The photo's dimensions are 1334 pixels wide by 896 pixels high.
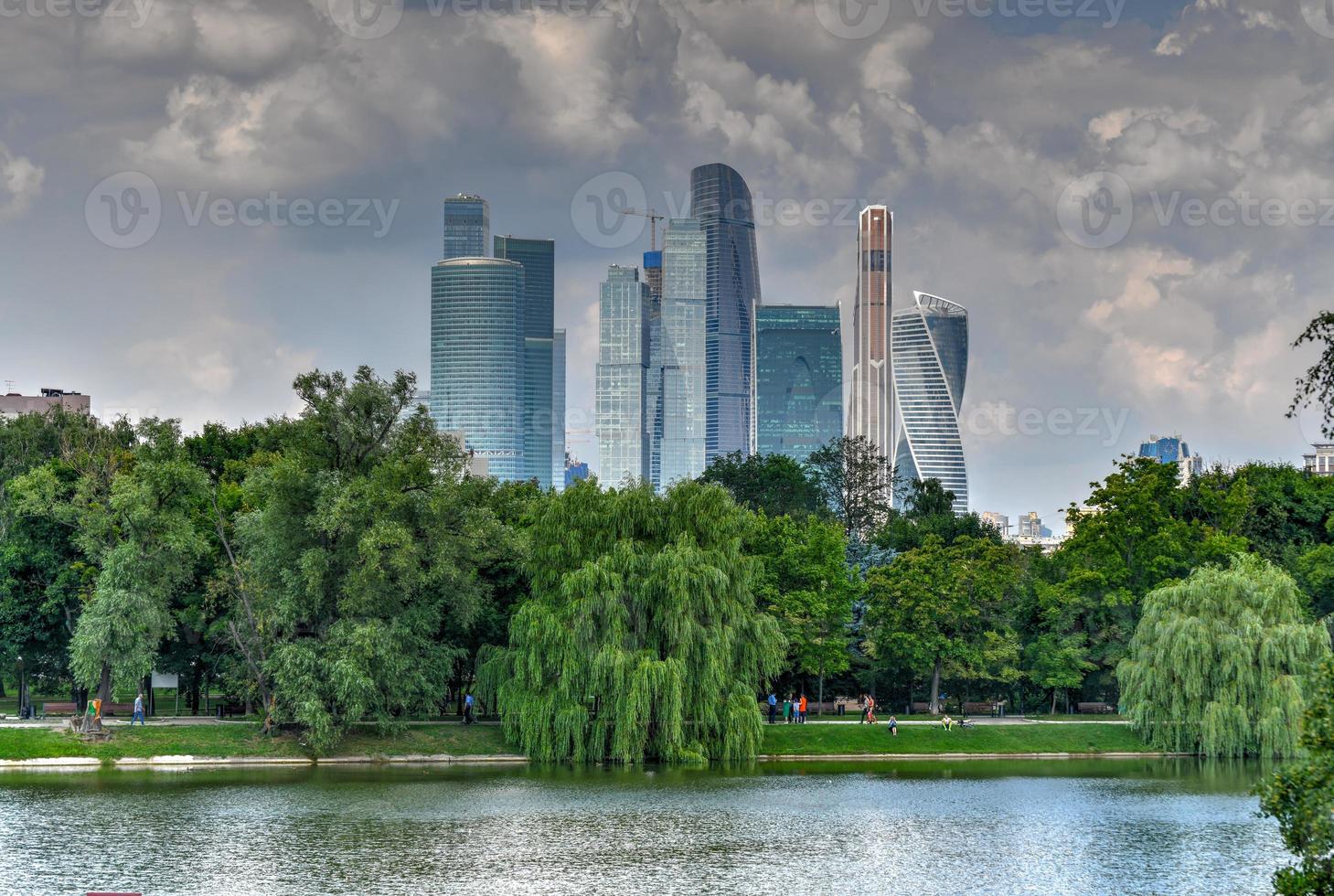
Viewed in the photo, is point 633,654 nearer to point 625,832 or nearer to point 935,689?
point 625,832

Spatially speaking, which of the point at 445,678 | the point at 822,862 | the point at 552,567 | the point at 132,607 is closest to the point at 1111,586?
the point at 552,567

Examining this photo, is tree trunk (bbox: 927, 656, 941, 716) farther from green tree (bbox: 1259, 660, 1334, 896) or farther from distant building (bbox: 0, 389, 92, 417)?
distant building (bbox: 0, 389, 92, 417)

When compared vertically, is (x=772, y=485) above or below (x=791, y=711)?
above

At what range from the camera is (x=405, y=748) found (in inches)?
2084

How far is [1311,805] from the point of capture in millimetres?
21031

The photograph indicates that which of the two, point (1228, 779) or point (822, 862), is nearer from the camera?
point (822, 862)

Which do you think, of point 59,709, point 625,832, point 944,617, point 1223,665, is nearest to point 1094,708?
point 944,617

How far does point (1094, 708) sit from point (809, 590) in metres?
16.8

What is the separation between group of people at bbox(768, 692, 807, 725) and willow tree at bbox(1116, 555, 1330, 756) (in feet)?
44.6

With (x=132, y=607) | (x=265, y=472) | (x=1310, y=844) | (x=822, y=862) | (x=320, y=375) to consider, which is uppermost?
(x=320, y=375)

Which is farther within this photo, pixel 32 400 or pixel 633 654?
pixel 32 400

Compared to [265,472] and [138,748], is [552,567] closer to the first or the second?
[265,472]

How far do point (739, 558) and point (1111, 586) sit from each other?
70.9ft

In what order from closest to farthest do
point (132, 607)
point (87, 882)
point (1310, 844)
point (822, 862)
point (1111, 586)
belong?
point (1310, 844) < point (87, 882) < point (822, 862) < point (132, 607) < point (1111, 586)
